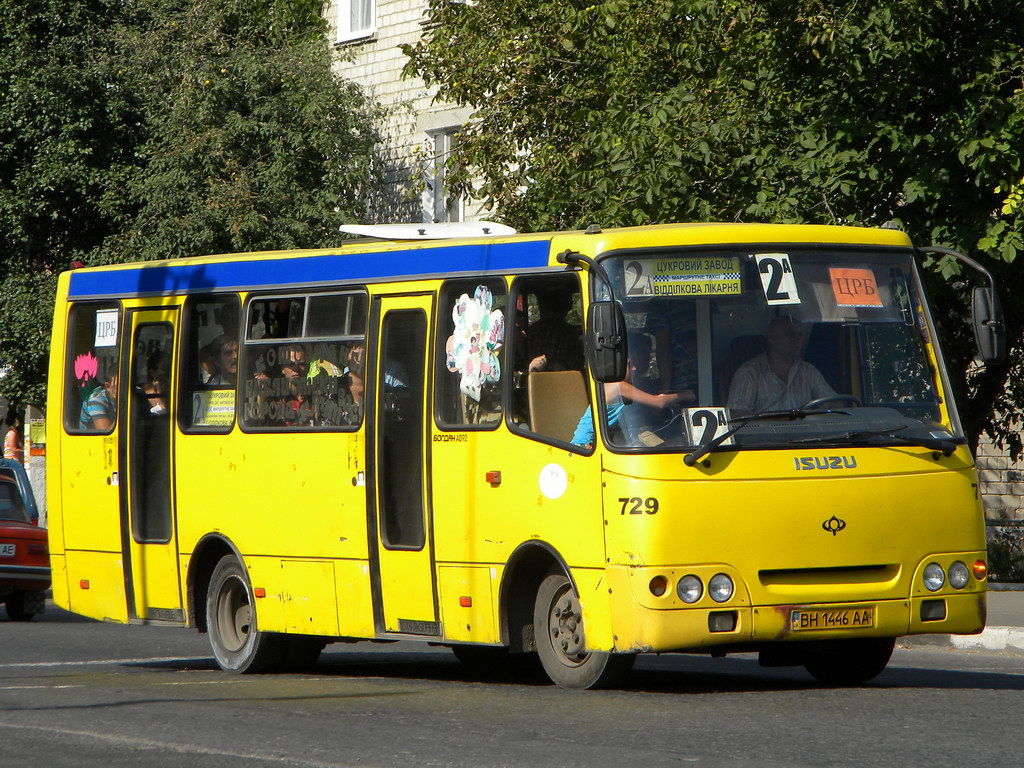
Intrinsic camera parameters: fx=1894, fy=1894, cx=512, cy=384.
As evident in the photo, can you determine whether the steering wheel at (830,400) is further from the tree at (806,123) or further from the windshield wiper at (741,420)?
the tree at (806,123)

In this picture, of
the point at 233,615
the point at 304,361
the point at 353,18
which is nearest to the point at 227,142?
the point at 353,18

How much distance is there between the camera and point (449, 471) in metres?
11.3

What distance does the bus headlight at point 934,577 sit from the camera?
33.9ft

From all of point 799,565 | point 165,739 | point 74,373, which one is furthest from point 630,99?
point 165,739

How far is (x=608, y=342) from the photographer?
973cm

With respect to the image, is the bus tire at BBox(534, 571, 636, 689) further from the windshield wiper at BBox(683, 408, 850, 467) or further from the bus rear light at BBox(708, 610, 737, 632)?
the windshield wiper at BBox(683, 408, 850, 467)

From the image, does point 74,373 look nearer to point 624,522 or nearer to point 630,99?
point 624,522

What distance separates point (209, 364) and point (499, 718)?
4691 mm

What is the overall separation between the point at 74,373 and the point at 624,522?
6061 millimetres

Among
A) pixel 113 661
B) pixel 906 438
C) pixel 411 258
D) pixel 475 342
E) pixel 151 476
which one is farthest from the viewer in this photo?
pixel 113 661

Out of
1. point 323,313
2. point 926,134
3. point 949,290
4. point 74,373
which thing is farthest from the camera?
point 949,290

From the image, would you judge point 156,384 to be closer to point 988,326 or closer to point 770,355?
point 770,355

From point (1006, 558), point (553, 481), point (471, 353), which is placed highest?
point (471, 353)

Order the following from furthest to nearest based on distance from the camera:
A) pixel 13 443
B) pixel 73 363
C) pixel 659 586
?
pixel 13 443
pixel 73 363
pixel 659 586
